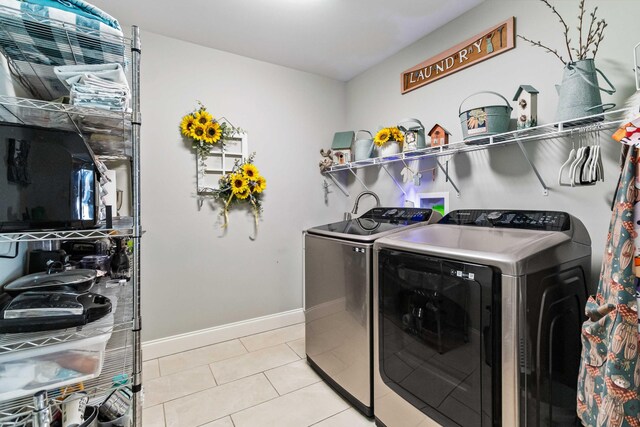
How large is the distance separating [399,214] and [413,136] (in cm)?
56

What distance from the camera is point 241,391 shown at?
72.6 inches

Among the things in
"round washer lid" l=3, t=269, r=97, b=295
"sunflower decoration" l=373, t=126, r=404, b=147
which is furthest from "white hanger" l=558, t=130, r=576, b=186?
"round washer lid" l=3, t=269, r=97, b=295

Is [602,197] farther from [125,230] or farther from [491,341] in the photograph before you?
[125,230]

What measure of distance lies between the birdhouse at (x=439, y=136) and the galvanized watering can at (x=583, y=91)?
2.13ft

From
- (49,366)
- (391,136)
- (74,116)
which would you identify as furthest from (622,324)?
Answer: (74,116)

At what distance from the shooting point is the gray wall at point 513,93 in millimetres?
1317

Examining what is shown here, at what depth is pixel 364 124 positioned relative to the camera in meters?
2.86

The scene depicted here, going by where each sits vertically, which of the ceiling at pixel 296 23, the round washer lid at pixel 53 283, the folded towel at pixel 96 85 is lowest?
the round washer lid at pixel 53 283

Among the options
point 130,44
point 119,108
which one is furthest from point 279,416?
point 130,44

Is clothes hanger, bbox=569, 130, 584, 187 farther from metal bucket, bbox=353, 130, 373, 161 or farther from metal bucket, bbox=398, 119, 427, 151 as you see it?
metal bucket, bbox=353, 130, 373, 161

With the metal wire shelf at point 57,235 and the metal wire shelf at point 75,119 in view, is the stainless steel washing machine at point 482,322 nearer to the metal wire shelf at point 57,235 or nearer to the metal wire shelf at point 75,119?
the metal wire shelf at point 57,235

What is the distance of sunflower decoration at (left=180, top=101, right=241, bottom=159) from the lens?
2305 millimetres

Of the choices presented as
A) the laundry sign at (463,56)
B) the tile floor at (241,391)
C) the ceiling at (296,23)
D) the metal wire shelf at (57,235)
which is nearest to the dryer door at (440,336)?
the tile floor at (241,391)

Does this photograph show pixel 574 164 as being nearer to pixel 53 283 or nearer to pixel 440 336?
pixel 440 336
